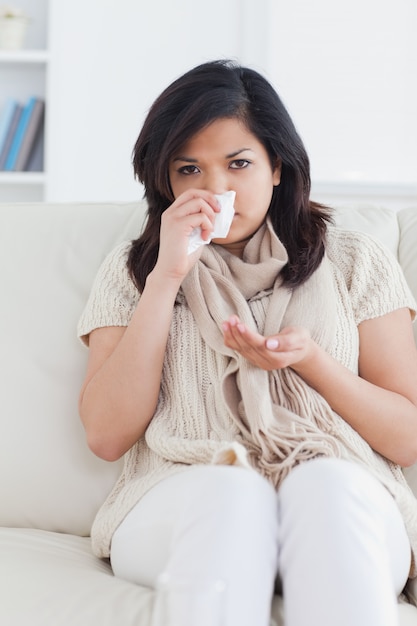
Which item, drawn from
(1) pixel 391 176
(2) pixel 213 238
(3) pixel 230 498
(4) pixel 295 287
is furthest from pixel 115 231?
(1) pixel 391 176

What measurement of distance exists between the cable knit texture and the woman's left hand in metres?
0.06

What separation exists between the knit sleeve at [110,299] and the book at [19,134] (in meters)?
1.91

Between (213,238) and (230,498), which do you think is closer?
(230,498)

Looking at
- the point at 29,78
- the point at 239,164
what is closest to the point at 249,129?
the point at 239,164

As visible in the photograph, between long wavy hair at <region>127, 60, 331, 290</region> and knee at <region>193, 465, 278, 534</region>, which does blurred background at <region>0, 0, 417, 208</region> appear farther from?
knee at <region>193, 465, 278, 534</region>

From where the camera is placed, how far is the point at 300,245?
58.8 inches

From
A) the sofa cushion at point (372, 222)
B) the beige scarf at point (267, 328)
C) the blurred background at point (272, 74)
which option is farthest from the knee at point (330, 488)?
the blurred background at point (272, 74)

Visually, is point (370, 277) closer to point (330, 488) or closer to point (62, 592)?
point (330, 488)

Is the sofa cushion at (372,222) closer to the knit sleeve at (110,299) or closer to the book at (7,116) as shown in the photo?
the knit sleeve at (110,299)

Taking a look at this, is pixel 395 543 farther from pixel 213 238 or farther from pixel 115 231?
pixel 115 231

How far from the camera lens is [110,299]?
146 cm

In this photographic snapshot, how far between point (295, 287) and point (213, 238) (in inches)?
6.0

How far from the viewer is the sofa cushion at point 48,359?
1.47 metres

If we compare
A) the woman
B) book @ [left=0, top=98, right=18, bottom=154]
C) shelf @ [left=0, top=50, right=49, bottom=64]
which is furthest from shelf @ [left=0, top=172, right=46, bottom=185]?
the woman
